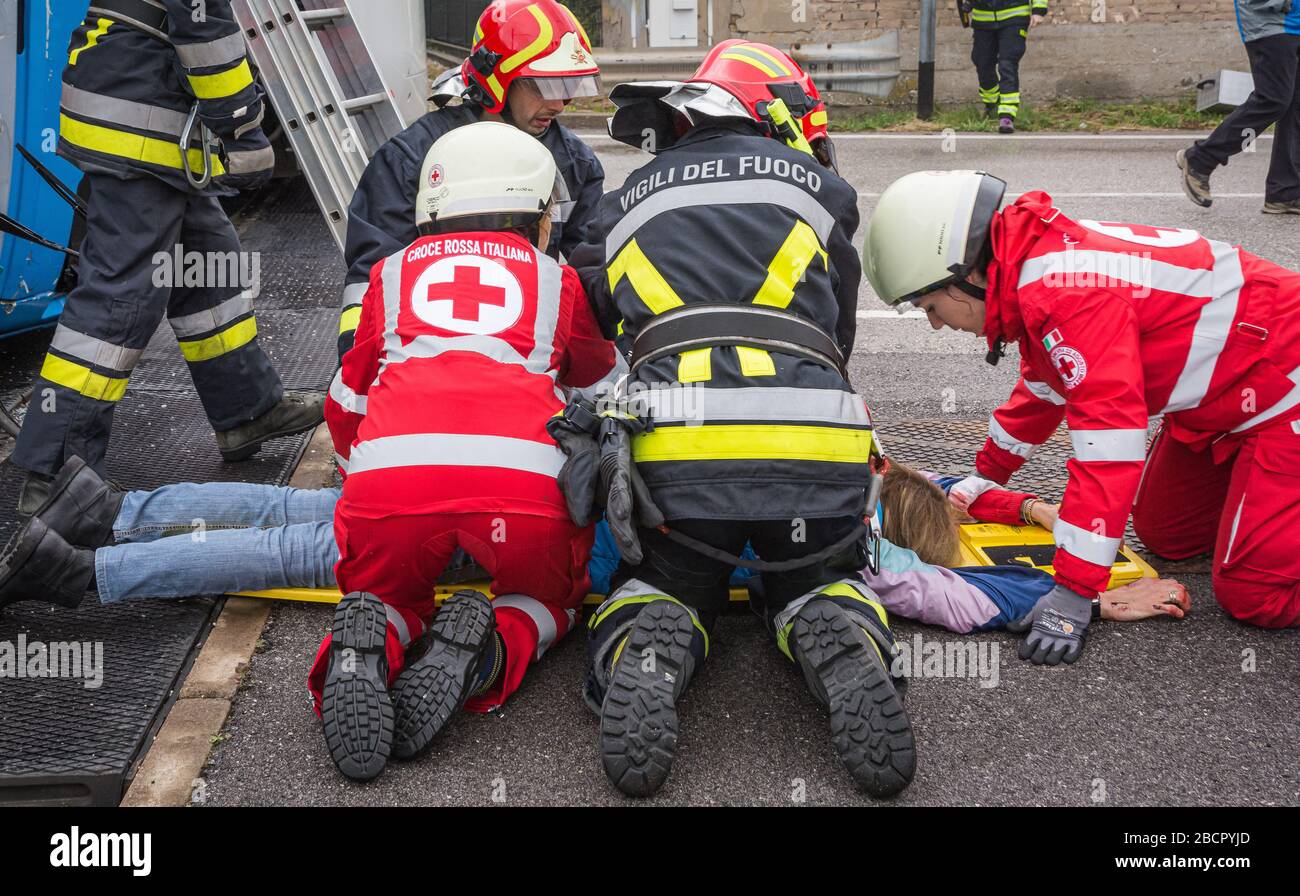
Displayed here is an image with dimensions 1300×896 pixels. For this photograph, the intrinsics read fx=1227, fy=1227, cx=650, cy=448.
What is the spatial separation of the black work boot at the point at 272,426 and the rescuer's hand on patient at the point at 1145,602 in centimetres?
264

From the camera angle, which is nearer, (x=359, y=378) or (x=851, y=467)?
(x=851, y=467)

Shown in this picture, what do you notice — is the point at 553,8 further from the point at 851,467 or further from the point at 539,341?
the point at 851,467

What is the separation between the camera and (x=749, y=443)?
2.64m

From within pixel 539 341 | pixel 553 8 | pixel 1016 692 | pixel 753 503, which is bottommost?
pixel 1016 692

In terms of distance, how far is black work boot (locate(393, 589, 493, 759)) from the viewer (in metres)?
2.59

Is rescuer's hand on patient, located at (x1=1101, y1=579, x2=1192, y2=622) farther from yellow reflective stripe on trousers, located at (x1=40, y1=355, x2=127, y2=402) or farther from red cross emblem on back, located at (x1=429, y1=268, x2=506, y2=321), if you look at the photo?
yellow reflective stripe on trousers, located at (x1=40, y1=355, x2=127, y2=402)

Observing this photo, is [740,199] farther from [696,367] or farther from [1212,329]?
[1212,329]

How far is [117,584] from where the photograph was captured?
10.3ft

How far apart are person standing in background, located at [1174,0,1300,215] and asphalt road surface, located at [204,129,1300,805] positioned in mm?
4781

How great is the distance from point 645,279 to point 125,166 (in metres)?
1.85

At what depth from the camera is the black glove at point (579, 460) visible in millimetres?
2703

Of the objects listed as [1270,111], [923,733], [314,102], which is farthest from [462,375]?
[1270,111]
